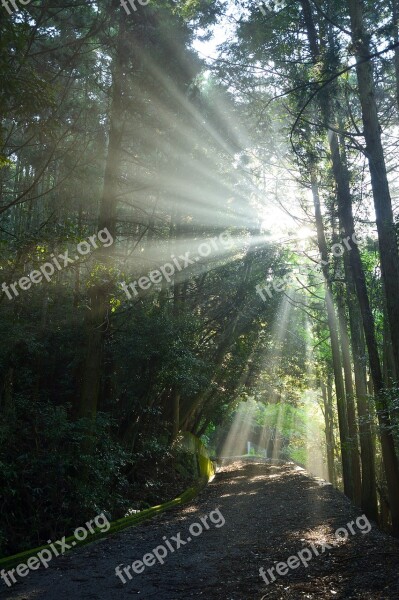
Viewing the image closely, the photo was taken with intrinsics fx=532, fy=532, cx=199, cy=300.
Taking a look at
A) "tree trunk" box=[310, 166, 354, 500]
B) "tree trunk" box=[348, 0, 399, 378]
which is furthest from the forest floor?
"tree trunk" box=[310, 166, 354, 500]

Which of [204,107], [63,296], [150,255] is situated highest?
[204,107]

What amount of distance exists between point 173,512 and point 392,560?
608 centimetres

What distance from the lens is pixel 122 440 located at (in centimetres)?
1302

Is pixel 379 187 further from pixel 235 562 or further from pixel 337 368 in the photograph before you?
pixel 337 368

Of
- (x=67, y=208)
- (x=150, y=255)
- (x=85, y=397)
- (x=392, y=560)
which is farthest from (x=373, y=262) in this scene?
(x=392, y=560)

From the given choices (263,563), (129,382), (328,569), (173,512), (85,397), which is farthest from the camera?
(129,382)

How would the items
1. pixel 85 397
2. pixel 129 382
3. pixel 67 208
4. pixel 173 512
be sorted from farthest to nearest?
pixel 67 208 → pixel 129 382 → pixel 173 512 → pixel 85 397

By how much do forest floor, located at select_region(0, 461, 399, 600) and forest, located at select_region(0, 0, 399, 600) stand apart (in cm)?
94

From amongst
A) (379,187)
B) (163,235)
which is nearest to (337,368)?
(163,235)

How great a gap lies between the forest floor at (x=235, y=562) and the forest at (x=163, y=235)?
3.09 ft

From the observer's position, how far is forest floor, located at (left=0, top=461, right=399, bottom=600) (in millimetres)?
5637

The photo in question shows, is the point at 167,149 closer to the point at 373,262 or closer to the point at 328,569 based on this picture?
the point at 373,262

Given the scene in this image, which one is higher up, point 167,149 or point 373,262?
point 167,149

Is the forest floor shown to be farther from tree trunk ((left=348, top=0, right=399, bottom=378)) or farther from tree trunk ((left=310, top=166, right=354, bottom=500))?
tree trunk ((left=310, top=166, right=354, bottom=500))
